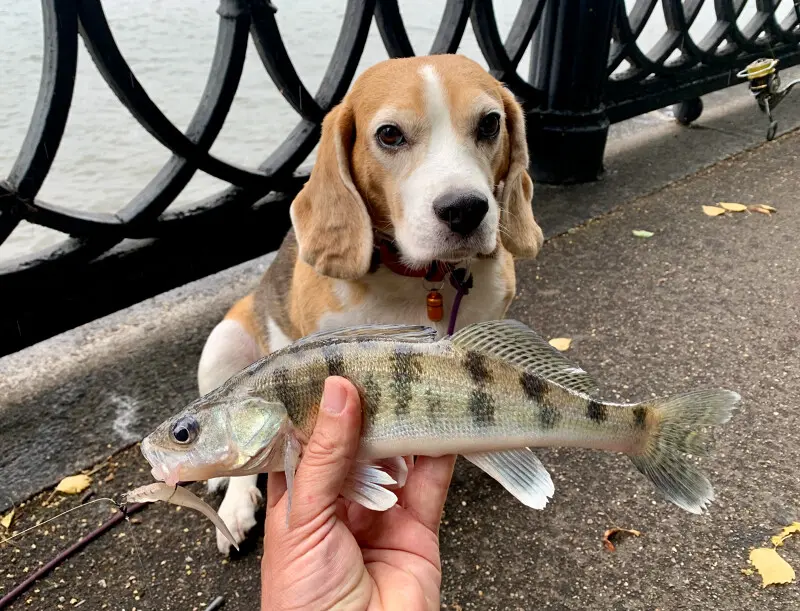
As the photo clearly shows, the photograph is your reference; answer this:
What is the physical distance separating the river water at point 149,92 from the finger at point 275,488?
314cm

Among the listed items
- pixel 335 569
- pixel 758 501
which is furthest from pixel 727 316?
pixel 335 569

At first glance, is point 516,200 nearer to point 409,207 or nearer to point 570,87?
point 409,207

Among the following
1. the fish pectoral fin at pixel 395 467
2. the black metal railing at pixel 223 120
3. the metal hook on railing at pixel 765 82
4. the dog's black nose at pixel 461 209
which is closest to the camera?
the fish pectoral fin at pixel 395 467

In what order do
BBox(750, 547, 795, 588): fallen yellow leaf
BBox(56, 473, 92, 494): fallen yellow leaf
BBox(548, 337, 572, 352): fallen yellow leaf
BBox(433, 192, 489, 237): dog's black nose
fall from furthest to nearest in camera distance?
BBox(548, 337, 572, 352): fallen yellow leaf → BBox(56, 473, 92, 494): fallen yellow leaf → BBox(750, 547, 795, 588): fallen yellow leaf → BBox(433, 192, 489, 237): dog's black nose

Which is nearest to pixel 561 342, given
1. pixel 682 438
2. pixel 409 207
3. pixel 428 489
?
pixel 409 207

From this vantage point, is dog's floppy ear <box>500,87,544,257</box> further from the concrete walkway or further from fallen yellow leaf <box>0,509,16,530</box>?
fallen yellow leaf <box>0,509,16,530</box>

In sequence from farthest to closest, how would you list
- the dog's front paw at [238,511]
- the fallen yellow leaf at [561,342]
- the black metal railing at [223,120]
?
the fallen yellow leaf at [561,342], the black metal railing at [223,120], the dog's front paw at [238,511]

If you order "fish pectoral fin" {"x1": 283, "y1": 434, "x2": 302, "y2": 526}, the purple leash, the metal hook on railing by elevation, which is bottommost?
the metal hook on railing

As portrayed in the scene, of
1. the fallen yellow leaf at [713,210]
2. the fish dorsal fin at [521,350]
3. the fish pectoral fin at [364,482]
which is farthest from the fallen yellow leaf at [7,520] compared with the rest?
the fallen yellow leaf at [713,210]

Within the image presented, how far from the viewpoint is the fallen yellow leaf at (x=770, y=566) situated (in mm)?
2109

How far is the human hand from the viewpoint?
122 cm

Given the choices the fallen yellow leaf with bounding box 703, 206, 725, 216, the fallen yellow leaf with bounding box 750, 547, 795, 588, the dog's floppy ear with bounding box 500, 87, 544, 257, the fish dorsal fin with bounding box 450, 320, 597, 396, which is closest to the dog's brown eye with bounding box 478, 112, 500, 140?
the dog's floppy ear with bounding box 500, 87, 544, 257

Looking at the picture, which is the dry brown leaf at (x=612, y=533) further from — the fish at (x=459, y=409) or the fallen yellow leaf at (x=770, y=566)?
the fish at (x=459, y=409)

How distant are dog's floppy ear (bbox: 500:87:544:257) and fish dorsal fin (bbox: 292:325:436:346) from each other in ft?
3.88
